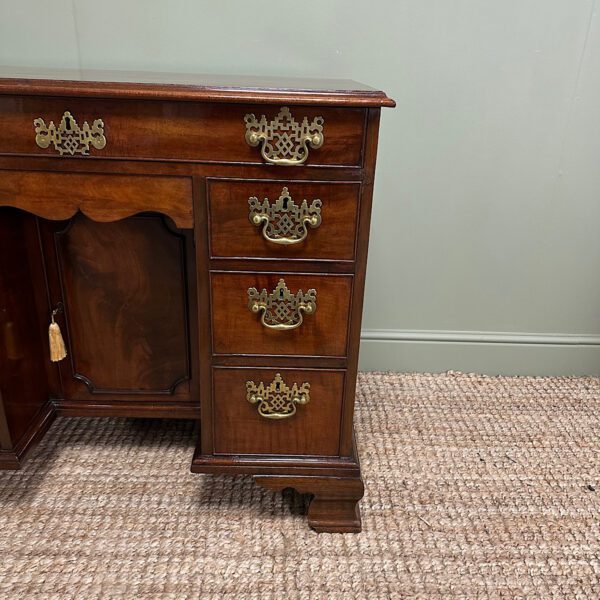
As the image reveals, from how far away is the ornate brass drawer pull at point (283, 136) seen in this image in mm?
757

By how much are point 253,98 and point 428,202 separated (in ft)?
2.31

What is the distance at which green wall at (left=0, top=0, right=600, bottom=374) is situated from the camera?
46.0 inches

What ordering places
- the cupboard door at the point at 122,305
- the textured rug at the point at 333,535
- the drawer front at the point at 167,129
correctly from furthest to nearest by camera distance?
the cupboard door at the point at 122,305
the textured rug at the point at 333,535
the drawer front at the point at 167,129

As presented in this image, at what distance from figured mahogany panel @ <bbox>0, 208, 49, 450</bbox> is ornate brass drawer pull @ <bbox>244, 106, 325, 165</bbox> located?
451 millimetres

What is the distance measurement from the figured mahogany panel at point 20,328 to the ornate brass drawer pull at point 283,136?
45 centimetres

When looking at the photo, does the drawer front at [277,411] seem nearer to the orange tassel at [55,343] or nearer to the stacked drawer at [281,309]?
the stacked drawer at [281,309]

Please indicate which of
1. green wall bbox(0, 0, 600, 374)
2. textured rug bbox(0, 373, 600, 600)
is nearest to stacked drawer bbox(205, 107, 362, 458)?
textured rug bbox(0, 373, 600, 600)

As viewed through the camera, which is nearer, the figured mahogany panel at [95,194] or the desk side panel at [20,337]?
the figured mahogany panel at [95,194]

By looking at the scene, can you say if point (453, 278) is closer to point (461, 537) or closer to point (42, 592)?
point (461, 537)

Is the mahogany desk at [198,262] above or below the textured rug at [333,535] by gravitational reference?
above

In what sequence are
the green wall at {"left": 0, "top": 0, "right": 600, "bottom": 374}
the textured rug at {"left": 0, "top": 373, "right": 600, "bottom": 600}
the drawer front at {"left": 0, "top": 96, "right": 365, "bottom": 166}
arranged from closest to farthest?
the drawer front at {"left": 0, "top": 96, "right": 365, "bottom": 166}
the textured rug at {"left": 0, "top": 373, "right": 600, "bottom": 600}
the green wall at {"left": 0, "top": 0, "right": 600, "bottom": 374}

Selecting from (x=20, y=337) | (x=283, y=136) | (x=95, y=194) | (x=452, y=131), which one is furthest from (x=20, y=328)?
(x=452, y=131)

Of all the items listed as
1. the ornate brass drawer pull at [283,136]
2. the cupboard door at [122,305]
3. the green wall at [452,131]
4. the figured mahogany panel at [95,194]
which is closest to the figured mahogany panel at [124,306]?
the cupboard door at [122,305]

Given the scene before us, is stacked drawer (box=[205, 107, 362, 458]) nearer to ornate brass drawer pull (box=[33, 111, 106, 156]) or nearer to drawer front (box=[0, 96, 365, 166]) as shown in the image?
drawer front (box=[0, 96, 365, 166])
